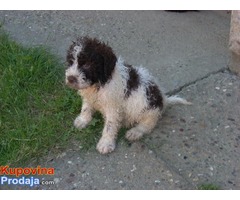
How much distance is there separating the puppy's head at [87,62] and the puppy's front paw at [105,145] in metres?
0.68

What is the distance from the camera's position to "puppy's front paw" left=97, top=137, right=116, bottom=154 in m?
3.83

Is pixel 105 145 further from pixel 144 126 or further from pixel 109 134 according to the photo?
pixel 144 126

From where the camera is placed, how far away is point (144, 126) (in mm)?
4004

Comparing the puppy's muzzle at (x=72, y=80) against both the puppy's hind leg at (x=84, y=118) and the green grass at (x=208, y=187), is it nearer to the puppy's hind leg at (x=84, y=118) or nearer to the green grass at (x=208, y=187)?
the puppy's hind leg at (x=84, y=118)

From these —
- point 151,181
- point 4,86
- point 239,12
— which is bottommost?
point 151,181

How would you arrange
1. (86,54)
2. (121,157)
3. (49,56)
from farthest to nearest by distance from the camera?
(49,56)
(121,157)
(86,54)

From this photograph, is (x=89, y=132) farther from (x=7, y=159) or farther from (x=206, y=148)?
→ (x=206, y=148)

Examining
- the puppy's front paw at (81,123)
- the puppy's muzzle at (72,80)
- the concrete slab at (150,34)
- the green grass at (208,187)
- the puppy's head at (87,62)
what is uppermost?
the puppy's head at (87,62)

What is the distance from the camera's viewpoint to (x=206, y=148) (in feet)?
12.8

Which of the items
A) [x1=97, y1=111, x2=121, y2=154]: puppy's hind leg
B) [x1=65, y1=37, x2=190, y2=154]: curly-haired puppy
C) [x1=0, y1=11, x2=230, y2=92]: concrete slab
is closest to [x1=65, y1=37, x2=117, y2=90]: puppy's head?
[x1=65, y1=37, x2=190, y2=154]: curly-haired puppy

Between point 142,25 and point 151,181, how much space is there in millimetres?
3018

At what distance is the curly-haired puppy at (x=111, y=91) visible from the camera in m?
3.35

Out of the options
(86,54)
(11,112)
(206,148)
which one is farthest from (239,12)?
(11,112)

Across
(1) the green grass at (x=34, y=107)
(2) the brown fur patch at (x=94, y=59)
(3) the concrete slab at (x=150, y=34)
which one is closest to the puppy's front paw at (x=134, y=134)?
(1) the green grass at (x=34, y=107)
